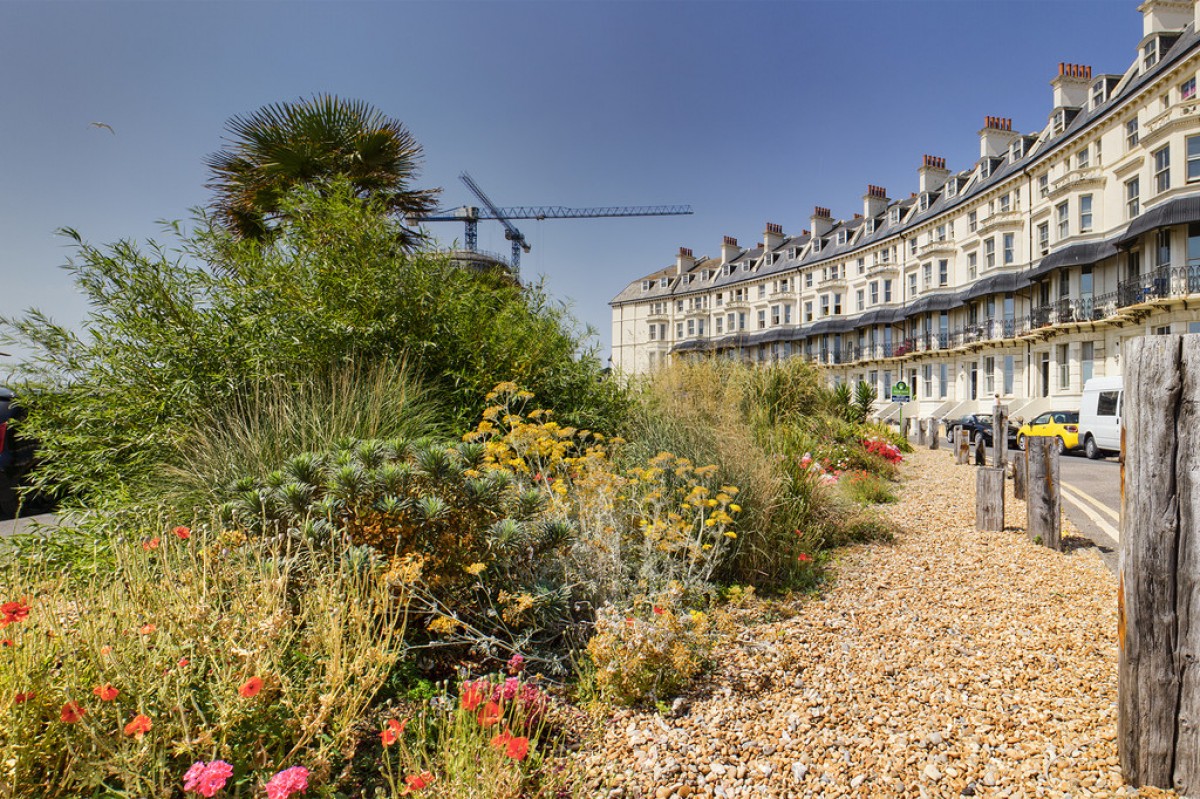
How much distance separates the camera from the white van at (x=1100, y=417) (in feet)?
52.4

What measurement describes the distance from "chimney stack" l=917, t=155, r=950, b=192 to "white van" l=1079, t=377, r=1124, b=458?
22.9m

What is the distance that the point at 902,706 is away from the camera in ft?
9.31

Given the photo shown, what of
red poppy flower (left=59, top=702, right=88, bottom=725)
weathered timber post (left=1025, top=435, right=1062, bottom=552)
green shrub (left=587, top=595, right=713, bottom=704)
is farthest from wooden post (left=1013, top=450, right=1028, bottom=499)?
red poppy flower (left=59, top=702, right=88, bottom=725)

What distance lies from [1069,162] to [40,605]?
106 ft

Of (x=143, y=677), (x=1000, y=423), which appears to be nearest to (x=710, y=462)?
(x=143, y=677)

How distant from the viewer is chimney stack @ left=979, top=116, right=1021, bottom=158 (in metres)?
30.8

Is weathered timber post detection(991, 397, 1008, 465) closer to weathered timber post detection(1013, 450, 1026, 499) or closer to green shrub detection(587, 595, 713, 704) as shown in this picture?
weathered timber post detection(1013, 450, 1026, 499)

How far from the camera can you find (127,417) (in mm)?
4727

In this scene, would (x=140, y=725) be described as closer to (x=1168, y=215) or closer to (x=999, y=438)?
(x=999, y=438)

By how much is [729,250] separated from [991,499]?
→ 168 ft

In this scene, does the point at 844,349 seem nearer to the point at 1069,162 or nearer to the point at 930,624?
the point at 1069,162

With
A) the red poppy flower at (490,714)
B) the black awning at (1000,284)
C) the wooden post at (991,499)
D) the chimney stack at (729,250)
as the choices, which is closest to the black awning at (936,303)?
the black awning at (1000,284)

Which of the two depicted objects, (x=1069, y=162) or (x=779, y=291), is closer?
(x=1069, y=162)

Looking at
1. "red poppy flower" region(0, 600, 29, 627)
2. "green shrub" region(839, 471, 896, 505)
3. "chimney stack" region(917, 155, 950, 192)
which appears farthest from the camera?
"chimney stack" region(917, 155, 950, 192)
